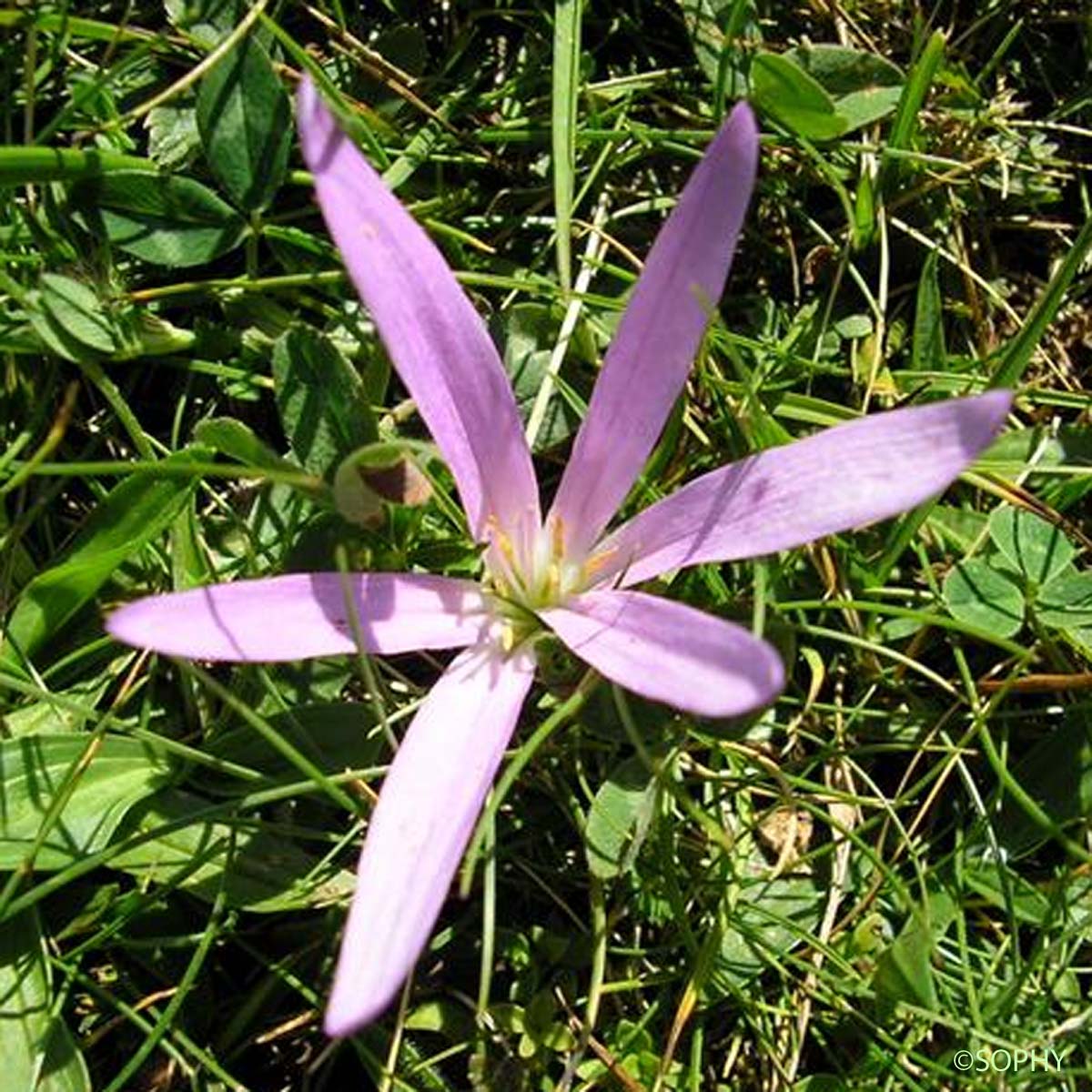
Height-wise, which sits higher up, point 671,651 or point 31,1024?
point 671,651

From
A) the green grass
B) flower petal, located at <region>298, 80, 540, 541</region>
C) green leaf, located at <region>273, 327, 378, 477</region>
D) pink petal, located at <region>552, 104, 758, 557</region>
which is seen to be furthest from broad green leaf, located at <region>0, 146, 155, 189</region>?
pink petal, located at <region>552, 104, 758, 557</region>

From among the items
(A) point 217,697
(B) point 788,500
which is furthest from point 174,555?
(B) point 788,500

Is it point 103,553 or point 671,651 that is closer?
point 671,651

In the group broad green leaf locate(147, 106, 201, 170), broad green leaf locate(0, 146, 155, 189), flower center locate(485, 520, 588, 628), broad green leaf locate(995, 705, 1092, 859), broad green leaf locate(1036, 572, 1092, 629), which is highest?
broad green leaf locate(0, 146, 155, 189)

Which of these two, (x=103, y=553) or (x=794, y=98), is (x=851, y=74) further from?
(x=103, y=553)

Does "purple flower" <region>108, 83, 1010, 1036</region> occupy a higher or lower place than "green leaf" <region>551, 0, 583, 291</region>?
lower

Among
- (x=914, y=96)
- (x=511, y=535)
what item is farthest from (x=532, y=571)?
(x=914, y=96)

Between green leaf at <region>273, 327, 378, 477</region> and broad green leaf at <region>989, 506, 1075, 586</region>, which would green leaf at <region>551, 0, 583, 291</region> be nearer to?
green leaf at <region>273, 327, 378, 477</region>
